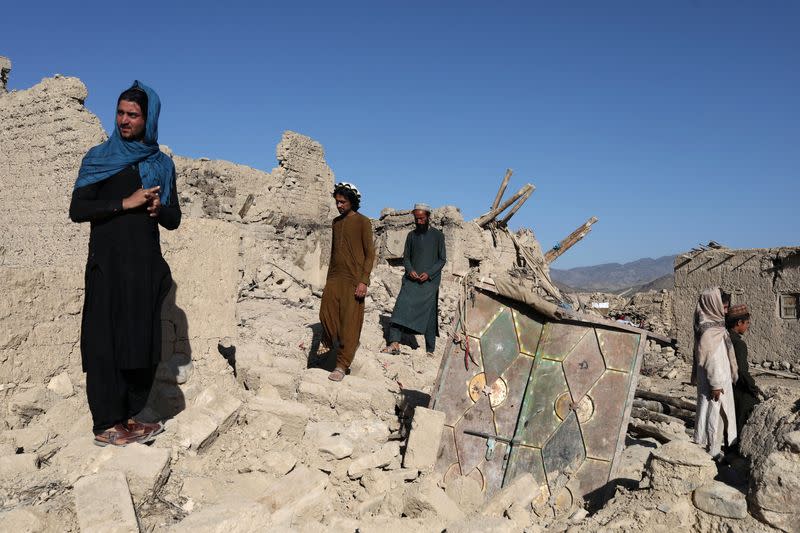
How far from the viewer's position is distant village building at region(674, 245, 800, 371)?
10.4 m

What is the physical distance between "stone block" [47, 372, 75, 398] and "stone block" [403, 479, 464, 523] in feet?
6.14

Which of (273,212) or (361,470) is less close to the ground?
(273,212)

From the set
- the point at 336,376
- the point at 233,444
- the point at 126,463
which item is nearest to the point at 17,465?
the point at 126,463

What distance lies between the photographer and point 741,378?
14.4 ft

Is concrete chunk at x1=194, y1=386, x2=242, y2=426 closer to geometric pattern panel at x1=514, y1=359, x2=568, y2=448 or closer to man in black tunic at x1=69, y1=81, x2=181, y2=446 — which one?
man in black tunic at x1=69, y1=81, x2=181, y2=446

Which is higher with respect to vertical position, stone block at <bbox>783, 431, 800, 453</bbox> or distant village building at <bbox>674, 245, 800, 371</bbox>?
distant village building at <bbox>674, 245, 800, 371</bbox>

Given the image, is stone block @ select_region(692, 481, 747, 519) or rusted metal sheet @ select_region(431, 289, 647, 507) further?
rusted metal sheet @ select_region(431, 289, 647, 507)

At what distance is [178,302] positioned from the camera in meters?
3.89

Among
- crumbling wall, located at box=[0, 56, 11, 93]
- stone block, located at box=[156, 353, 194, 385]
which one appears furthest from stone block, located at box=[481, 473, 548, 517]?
crumbling wall, located at box=[0, 56, 11, 93]

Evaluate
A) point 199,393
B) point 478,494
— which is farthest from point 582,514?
point 199,393

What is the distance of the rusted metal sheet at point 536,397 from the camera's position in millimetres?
3682

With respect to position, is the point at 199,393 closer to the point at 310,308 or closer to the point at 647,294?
the point at 310,308

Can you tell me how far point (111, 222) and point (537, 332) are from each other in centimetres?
267

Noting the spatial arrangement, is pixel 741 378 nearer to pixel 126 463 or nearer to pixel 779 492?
pixel 779 492
